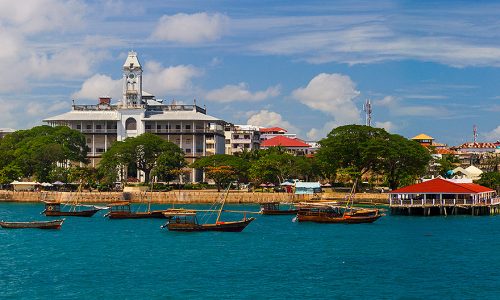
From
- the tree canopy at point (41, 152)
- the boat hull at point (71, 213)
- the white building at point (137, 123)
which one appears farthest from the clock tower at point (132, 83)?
the boat hull at point (71, 213)

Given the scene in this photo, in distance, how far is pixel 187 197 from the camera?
130 metres

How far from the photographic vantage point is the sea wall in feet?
424

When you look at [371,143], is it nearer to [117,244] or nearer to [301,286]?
[117,244]

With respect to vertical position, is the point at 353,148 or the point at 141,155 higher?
the point at 353,148

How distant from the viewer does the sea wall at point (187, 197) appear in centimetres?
12925

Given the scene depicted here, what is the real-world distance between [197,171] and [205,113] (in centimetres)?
2173

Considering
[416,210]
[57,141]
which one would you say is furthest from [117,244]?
[57,141]

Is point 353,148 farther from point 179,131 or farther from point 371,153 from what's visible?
point 179,131

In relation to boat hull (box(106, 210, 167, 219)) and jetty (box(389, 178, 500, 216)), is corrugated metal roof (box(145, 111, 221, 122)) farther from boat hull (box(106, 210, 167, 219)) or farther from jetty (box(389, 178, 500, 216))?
jetty (box(389, 178, 500, 216))

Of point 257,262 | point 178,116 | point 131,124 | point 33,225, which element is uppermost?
point 178,116

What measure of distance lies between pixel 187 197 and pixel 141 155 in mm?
18567

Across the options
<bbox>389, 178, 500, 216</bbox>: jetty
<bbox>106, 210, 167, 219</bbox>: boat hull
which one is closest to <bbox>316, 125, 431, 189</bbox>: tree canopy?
<bbox>389, 178, 500, 216</bbox>: jetty

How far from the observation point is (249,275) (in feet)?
186

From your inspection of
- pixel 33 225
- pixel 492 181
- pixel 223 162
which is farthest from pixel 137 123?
pixel 33 225
